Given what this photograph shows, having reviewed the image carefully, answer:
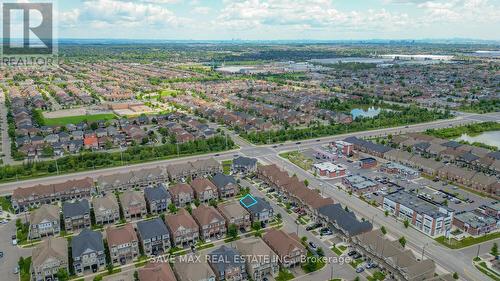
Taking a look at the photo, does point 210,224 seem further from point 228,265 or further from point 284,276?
point 284,276

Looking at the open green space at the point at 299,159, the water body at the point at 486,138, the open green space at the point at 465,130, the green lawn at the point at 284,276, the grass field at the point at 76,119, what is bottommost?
the green lawn at the point at 284,276

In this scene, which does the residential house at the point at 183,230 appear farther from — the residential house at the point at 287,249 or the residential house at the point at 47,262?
the residential house at the point at 47,262

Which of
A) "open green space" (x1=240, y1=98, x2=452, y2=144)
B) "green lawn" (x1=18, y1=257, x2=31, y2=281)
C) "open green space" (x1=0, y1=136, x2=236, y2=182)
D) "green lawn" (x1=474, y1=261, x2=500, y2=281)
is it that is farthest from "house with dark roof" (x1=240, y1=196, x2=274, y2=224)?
"open green space" (x1=240, y1=98, x2=452, y2=144)

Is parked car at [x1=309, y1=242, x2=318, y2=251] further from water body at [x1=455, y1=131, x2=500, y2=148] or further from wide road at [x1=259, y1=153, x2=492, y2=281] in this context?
water body at [x1=455, y1=131, x2=500, y2=148]

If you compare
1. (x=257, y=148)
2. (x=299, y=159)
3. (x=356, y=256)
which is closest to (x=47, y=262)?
(x=356, y=256)

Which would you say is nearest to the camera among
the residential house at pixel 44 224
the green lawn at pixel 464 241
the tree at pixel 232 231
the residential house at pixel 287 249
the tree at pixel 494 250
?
the residential house at pixel 287 249

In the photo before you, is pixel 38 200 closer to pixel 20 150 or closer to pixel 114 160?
pixel 114 160

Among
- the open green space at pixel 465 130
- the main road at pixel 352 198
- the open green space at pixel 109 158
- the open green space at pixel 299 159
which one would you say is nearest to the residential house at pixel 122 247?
the main road at pixel 352 198

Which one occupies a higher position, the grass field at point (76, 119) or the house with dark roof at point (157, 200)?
the grass field at point (76, 119)

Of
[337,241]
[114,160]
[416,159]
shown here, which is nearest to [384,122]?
[416,159]
